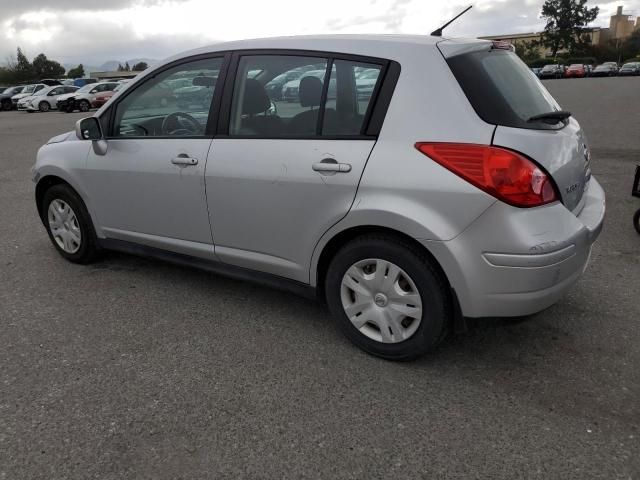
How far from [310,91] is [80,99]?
1190 inches

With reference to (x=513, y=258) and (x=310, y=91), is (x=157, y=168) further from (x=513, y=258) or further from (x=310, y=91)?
(x=513, y=258)

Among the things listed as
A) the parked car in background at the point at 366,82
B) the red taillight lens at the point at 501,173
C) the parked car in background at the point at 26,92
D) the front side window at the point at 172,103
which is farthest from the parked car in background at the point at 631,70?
the red taillight lens at the point at 501,173

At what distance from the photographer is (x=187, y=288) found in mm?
4109

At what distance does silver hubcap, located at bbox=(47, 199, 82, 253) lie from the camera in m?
4.45

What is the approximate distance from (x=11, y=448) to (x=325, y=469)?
4.44ft

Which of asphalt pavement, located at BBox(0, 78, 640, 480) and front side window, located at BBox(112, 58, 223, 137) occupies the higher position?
front side window, located at BBox(112, 58, 223, 137)

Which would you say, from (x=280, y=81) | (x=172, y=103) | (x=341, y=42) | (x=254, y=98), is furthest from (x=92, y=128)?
(x=341, y=42)

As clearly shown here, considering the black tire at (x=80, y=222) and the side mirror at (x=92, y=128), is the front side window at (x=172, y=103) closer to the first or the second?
the side mirror at (x=92, y=128)

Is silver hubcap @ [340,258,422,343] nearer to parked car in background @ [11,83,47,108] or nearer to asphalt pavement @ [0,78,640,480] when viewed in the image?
asphalt pavement @ [0,78,640,480]

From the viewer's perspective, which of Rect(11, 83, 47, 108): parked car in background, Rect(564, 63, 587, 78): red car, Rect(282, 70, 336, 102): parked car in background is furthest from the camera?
Rect(564, 63, 587, 78): red car

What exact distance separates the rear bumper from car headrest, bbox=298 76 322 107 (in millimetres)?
1036

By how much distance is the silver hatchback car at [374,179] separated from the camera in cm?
260

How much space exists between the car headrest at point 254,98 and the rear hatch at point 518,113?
3.50 feet

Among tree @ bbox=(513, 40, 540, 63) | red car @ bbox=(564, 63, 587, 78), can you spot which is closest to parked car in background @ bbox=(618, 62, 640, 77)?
red car @ bbox=(564, 63, 587, 78)
